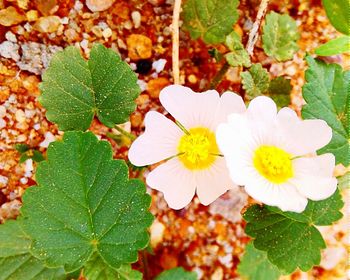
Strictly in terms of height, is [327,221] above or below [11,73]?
below

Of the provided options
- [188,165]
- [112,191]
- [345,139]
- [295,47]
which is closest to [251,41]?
[295,47]

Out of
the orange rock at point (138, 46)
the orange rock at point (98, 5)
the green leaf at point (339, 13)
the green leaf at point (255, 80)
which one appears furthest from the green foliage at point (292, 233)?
the orange rock at point (98, 5)

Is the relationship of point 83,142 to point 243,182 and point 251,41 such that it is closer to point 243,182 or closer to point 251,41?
point 243,182

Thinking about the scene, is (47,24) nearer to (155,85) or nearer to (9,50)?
(9,50)

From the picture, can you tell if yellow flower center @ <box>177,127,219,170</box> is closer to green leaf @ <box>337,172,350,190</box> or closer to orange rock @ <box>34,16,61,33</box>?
green leaf @ <box>337,172,350,190</box>

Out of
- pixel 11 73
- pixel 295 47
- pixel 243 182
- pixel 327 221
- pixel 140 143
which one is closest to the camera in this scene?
pixel 243 182

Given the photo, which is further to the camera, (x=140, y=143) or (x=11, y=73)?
(x=11, y=73)
